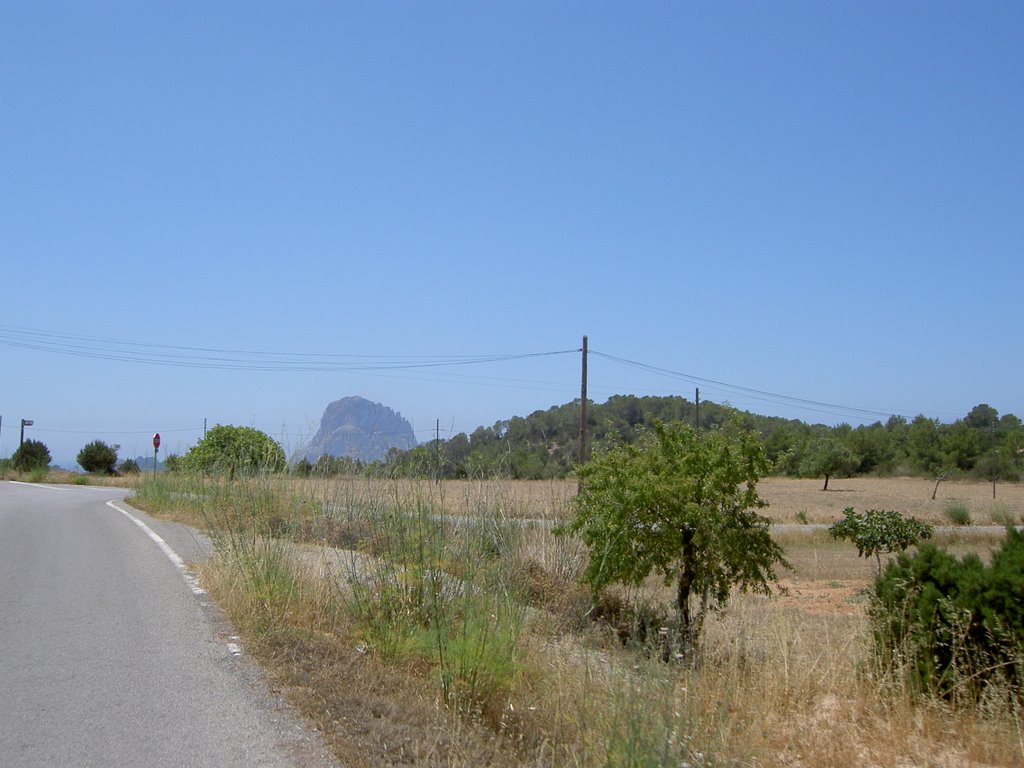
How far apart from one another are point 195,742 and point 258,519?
487cm

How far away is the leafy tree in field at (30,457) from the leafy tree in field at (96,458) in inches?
102

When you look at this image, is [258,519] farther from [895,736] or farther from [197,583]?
[895,736]

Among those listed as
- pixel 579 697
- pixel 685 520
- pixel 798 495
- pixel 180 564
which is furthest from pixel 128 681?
pixel 798 495

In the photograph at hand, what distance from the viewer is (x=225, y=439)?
3656cm

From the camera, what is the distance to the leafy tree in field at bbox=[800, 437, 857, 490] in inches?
2805

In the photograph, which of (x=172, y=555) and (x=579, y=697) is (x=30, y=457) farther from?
(x=579, y=697)

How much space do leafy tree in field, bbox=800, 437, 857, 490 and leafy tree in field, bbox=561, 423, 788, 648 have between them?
59.2m

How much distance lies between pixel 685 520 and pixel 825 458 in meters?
64.1

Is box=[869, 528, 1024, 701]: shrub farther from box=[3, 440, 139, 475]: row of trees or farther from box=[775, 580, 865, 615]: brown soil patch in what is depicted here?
box=[3, 440, 139, 475]: row of trees

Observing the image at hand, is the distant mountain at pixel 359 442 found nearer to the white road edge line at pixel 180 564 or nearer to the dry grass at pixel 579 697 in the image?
the dry grass at pixel 579 697

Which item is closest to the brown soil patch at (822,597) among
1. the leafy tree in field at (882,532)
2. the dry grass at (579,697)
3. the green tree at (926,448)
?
the leafy tree in field at (882,532)

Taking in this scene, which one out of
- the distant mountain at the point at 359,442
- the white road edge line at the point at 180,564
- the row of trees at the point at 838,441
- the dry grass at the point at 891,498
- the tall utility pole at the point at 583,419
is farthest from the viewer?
the dry grass at the point at 891,498

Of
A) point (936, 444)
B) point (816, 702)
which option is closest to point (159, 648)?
point (816, 702)

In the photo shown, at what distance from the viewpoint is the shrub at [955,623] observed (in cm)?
716
